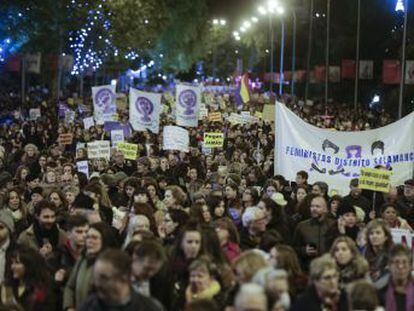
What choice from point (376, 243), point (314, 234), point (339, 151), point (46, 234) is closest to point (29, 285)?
point (46, 234)

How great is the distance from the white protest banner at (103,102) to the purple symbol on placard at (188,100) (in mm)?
1873

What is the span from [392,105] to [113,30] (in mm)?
17918

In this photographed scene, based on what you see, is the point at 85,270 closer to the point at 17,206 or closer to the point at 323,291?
the point at 323,291

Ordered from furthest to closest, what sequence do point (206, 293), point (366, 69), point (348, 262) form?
1. point (366, 69)
2. point (348, 262)
3. point (206, 293)

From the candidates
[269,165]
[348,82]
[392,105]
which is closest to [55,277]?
[269,165]

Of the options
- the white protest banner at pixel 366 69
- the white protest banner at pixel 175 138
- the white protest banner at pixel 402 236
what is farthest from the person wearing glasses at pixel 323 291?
the white protest banner at pixel 366 69

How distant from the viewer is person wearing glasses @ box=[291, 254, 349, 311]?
711cm

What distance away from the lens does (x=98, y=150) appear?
63.2 feet

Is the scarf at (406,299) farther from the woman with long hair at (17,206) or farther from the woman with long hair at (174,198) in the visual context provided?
the woman with long hair at (17,206)

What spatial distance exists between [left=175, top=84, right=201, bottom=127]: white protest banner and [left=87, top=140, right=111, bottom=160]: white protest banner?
5037 millimetres

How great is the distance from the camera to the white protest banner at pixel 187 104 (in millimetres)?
24203

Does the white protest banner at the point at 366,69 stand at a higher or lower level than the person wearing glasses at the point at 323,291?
higher

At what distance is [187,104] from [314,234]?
13.9 metres

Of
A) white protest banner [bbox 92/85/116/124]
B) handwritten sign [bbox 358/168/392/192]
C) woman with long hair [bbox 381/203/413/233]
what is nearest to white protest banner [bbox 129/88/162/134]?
white protest banner [bbox 92/85/116/124]
